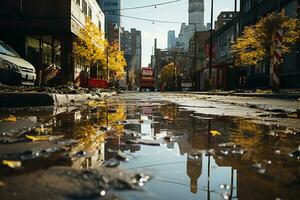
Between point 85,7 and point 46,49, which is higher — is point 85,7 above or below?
above

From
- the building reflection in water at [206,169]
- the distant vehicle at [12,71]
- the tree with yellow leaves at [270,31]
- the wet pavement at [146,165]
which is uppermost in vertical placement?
the tree with yellow leaves at [270,31]

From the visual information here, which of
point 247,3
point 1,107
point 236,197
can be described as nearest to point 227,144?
point 236,197

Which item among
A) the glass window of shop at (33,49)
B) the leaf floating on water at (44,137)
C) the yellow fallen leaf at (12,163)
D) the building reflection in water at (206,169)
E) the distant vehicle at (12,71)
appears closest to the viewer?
the building reflection in water at (206,169)

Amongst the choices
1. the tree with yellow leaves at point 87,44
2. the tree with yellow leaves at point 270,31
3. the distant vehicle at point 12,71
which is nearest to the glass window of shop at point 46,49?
the tree with yellow leaves at point 87,44

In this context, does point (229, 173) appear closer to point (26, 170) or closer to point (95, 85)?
point (26, 170)

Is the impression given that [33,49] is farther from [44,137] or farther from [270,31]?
[44,137]

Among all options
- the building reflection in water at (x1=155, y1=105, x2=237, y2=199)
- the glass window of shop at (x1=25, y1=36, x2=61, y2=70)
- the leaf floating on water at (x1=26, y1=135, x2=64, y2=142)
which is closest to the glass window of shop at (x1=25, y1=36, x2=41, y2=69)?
the glass window of shop at (x1=25, y1=36, x2=61, y2=70)

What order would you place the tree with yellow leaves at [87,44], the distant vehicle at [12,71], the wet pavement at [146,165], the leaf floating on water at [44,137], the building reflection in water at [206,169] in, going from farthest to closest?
the tree with yellow leaves at [87,44], the distant vehicle at [12,71], the leaf floating on water at [44,137], the building reflection in water at [206,169], the wet pavement at [146,165]

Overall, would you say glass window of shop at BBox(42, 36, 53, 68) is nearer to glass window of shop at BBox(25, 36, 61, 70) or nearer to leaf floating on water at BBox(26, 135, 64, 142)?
glass window of shop at BBox(25, 36, 61, 70)

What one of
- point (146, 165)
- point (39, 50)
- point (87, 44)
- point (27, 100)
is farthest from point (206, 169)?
point (87, 44)

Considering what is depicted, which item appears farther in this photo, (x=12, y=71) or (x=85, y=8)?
(x=85, y=8)

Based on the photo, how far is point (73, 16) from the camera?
25.6 metres

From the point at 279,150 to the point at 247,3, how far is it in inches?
1735

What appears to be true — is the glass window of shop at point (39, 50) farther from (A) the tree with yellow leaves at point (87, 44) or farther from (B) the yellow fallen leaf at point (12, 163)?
(B) the yellow fallen leaf at point (12, 163)
